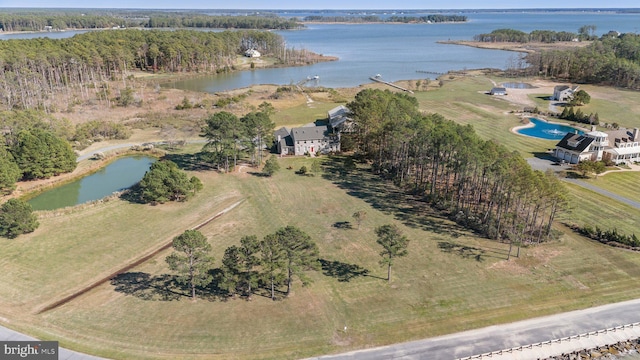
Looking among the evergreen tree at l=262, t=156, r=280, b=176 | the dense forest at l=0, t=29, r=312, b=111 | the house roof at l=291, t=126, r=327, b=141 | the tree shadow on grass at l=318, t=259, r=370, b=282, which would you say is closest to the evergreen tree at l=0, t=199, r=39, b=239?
the evergreen tree at l=262, t=156, r=280, b=176

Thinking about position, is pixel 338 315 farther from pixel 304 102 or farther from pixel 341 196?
pixel 304 102

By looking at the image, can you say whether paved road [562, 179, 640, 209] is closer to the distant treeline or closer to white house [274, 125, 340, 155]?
white house [274, 125, 340, 155]

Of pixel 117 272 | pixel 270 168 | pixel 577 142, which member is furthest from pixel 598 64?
pixel 117 272

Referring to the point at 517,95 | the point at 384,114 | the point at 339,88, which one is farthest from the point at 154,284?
the point at 517,95

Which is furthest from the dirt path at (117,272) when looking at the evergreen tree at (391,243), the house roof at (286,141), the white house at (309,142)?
the white house at (309,142)

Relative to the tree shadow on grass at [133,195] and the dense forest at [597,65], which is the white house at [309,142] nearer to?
the tree shadow on grass at [133,195]

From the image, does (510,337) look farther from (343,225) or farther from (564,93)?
(564,93)
